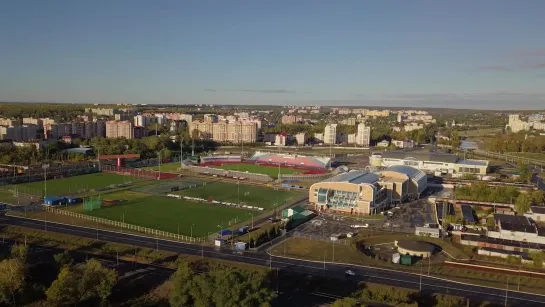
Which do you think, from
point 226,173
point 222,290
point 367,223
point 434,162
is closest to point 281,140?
point 434,162

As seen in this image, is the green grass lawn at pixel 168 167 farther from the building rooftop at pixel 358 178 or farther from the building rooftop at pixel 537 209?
the building rooftop at pixel 537 209

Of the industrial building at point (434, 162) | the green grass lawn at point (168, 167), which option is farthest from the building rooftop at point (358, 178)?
the green grass lawn at point (168, 167)

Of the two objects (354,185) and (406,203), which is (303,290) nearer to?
(354,185)

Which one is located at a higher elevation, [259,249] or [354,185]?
[354,185]

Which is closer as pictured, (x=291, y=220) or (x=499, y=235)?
(x=499, y=235)

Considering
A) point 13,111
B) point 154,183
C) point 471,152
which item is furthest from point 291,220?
point 13,111

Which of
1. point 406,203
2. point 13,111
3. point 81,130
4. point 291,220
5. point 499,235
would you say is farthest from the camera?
point 13,111

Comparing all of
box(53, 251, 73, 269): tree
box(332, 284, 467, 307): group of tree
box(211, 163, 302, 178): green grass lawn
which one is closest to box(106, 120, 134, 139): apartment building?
box(211, 163, 302, 178): green grass lawn
